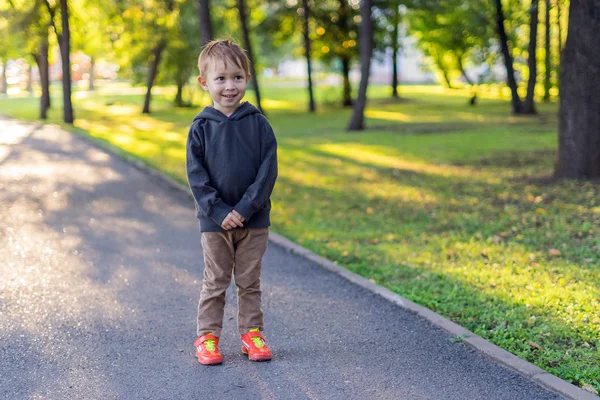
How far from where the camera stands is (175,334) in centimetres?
507

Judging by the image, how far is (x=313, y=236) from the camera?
851 cm

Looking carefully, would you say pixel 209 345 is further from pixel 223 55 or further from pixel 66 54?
pixel 66 54

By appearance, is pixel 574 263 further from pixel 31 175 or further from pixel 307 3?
pixel 307 3

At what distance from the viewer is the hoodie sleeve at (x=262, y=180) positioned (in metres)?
4.20

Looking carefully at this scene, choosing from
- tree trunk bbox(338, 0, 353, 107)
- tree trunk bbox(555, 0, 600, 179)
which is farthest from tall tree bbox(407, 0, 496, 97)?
tree trunk bbox(555, 0, 600, 179)

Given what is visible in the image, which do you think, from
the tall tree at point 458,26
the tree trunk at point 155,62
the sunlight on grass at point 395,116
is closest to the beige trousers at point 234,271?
the sunlight on grass at point 395,116

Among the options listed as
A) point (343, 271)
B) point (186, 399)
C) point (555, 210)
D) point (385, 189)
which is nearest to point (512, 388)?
point (186, 399)

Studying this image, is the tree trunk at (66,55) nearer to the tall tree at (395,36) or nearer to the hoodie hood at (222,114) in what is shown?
the tall tree at (395,36)

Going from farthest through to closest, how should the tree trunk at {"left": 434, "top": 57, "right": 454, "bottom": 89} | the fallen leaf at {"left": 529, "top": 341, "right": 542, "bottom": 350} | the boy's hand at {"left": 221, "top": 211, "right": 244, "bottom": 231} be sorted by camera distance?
the tree trunk at {"left": 434, "top": 57, "right": 454, "bottom": 89} < the fallen leaf at {"left": 529, "top": 341, "right": 542, "bottom": 350} < the boy's hand at {"left": 221, "top": 211, "right": 244, "bottom": 231}

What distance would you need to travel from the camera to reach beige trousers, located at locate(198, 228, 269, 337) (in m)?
4.41

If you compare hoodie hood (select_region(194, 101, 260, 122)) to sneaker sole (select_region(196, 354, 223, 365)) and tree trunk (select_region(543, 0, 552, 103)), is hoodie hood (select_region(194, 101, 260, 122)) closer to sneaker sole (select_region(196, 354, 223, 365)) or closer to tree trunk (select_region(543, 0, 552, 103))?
sneaker sole (select_region(196, 354, 223, 365))

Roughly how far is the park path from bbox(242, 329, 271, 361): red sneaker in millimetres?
60

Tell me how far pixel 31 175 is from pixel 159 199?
4.07 m

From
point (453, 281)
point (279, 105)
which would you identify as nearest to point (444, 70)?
point (279, 105)
